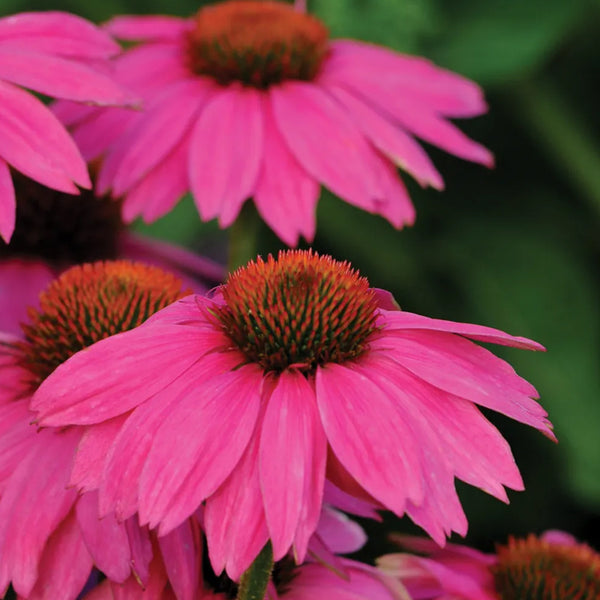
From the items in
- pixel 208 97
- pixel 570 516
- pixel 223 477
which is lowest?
pixel 570 516

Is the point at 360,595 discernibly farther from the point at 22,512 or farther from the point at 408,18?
the point at 408,18

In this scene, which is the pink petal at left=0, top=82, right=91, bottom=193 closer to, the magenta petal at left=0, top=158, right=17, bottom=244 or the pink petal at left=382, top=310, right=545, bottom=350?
the magenta petal at left=0, top=158, right=17, bottom=244

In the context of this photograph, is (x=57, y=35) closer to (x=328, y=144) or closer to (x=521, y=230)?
(x=328, y=144)

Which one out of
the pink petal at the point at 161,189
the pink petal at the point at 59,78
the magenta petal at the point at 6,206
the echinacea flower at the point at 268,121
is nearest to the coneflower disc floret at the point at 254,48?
the echinacea flower at the point at 268,121

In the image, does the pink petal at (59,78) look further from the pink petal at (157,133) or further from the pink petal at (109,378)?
the pink petal at (109,378)

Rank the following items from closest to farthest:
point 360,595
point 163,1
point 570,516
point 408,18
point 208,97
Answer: point 360,595
point 208,97
point 408,18
point 570,516
point 163,1

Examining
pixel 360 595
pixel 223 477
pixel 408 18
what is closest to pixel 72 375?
pixel 223 477

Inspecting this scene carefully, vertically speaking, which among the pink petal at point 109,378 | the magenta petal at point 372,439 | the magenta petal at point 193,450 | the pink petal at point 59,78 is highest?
the magenta petal at point 372,439
